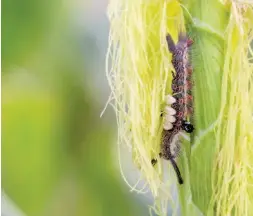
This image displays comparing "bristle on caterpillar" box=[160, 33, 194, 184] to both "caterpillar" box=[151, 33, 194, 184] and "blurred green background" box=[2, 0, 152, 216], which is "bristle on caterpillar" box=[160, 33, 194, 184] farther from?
"blurred green background" box=[2, 0, 152, 216]

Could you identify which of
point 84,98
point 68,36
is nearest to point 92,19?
point 68,36

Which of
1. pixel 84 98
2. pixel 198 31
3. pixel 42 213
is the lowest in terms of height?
pixel 42 213

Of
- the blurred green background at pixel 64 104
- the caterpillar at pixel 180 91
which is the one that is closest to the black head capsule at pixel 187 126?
the caterpillar at pixel 180 91

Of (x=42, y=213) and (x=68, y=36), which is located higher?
(x=68, y=36)

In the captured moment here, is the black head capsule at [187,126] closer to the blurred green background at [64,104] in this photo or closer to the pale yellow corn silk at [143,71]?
the pale yellow corn silk at [143,71]

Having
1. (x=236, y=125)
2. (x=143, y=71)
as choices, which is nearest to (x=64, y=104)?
(x=143, y=71)

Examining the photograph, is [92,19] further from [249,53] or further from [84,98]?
[249,53]

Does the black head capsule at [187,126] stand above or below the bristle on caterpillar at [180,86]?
below
